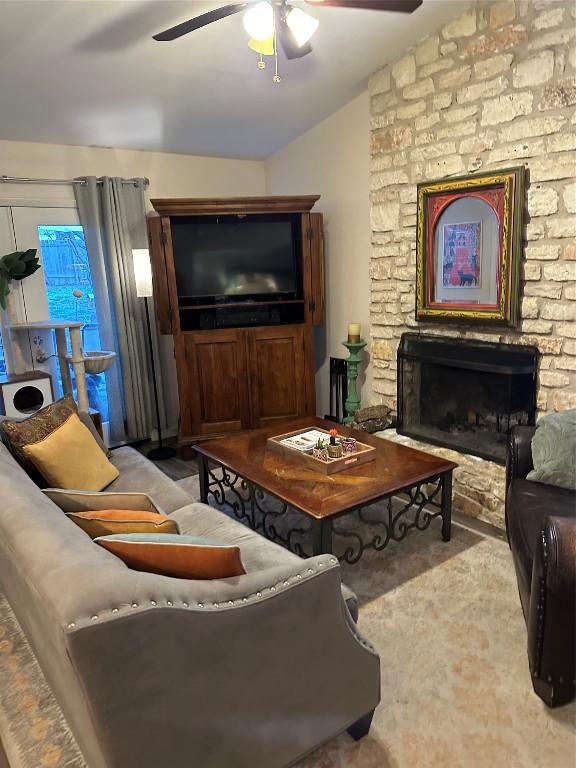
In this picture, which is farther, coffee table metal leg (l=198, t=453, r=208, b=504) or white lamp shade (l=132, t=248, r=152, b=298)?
white lamp shade (l=132, t=248, r=152, b=298)

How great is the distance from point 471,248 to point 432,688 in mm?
2285

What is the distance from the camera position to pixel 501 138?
277 centimetres

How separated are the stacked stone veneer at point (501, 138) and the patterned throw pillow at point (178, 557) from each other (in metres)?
2.09

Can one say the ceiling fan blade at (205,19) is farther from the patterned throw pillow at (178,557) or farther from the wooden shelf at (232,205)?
the patterned throw pillow at (178,557)

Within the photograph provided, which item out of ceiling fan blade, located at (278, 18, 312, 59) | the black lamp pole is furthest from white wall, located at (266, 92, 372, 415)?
ceiling fan blade, located at (278, 18, 312, 59)

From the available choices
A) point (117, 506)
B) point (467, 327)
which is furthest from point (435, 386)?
point (117, 506)

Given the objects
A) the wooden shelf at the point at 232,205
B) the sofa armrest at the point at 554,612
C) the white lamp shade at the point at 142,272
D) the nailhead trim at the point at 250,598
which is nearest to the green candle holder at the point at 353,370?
the wooden shelf at the point at 232,205

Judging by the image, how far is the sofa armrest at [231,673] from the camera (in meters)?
1.00

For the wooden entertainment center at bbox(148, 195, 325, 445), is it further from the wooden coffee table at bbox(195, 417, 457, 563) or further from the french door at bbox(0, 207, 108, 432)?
the wooden coffee table at bbox(195, 417, 457, 563)

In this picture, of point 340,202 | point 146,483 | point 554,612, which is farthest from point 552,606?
point 340,202

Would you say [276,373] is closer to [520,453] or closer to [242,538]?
[520,453]

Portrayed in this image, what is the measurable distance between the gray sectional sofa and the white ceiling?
7.30 ft

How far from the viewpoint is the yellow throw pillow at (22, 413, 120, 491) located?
222 cm

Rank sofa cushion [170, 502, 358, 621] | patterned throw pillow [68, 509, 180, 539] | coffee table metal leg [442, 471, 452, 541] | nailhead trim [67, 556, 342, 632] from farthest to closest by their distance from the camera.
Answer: coffee table metal leg [442, 471, 452, 541]
sofa cushion [170, 502, 358, 621]
patterned throw pillow [68, 509, 180, 539]
nailhead trim [67, 556, 342, 632]
